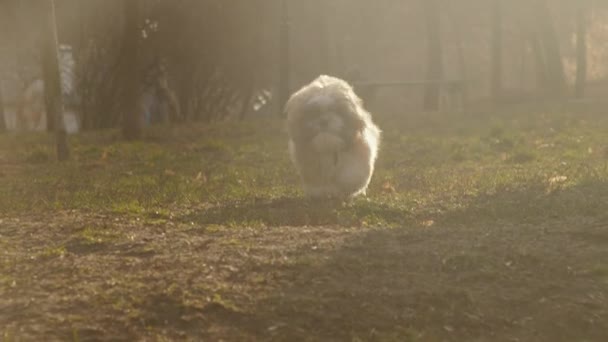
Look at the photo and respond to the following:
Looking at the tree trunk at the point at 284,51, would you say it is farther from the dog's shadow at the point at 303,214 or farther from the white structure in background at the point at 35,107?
the dog's shadow at the point at 303,214

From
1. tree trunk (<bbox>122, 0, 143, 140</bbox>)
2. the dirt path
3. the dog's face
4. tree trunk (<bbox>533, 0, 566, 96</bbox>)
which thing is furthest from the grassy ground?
tree trunk (<bbox>533, 0, 566, 96</bbox>)

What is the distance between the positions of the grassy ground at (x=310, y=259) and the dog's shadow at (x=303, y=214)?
0.02 metres

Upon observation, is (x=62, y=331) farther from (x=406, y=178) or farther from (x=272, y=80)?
(x=272, y=80)

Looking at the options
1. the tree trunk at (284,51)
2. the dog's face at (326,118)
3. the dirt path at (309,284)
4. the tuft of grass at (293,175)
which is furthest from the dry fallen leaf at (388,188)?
the tree trunk at (284,51)

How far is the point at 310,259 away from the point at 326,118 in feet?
9.67

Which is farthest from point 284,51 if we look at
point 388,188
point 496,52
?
point 388,188

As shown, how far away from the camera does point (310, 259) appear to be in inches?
252

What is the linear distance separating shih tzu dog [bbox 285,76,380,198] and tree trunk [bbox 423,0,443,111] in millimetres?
19081

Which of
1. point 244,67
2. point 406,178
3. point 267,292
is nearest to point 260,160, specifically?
point 406,178

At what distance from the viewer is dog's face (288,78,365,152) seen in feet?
30.0

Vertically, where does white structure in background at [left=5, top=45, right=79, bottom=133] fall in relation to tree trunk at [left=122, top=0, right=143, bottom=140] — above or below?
A: below

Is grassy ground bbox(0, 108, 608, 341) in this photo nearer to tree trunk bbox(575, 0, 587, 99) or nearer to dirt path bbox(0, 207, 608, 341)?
dirt path bbox(0, 207, 608, 341)

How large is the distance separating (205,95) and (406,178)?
68.2 feet

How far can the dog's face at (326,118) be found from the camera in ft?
30.0
